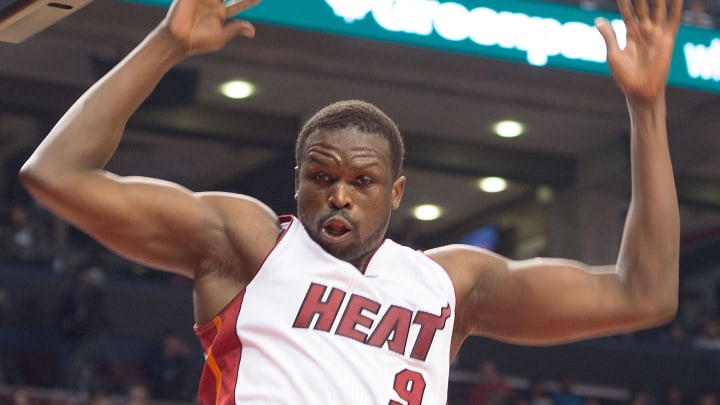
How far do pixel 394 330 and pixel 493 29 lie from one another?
33.2 ft

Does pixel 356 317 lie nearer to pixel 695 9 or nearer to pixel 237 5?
pixel 237 5

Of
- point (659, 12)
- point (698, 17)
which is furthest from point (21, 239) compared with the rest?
point (659, 12)

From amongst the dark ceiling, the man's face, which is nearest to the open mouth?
the man's face

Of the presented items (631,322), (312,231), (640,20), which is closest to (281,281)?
(312,231)

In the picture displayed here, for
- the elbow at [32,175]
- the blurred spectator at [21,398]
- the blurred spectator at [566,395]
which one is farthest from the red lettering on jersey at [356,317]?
the blurred spectator at [566,395]

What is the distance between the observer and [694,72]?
1344 cm

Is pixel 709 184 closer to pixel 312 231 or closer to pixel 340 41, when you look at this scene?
pixel 340 41

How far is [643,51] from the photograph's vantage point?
307 centimetres

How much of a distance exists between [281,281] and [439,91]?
41.1 feet

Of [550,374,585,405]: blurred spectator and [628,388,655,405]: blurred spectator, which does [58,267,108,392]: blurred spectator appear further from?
[628,388,655,405]: blurred spectator

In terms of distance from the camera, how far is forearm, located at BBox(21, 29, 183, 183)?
8.75ft

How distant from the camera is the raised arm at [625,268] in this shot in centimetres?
306

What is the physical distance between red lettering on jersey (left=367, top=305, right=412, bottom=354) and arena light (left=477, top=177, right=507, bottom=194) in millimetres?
14947

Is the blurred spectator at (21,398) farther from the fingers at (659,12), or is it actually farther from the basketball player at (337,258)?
the fingers at (659,12)
